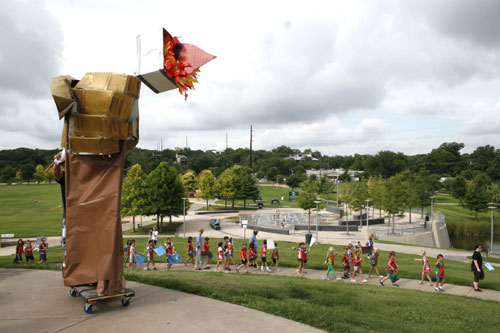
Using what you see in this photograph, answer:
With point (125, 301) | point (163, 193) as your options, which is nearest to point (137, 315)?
point (125, 301)

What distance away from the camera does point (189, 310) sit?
7840 millimetres

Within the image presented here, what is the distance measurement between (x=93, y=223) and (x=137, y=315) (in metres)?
2.41

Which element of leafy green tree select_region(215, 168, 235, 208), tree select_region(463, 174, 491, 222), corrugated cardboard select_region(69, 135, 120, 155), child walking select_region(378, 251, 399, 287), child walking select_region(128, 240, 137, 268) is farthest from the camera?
leafy green tree select_region(215, 168, 235, 208)

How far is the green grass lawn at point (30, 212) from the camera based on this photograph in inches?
1497

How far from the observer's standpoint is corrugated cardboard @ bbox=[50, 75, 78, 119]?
7.78m

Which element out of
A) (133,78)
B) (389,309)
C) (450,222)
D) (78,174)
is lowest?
(450,222)

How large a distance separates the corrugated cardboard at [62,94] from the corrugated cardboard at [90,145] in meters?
0.66

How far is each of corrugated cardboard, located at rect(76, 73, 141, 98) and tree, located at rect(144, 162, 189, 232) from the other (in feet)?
99.3

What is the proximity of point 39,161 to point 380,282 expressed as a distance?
5223 inches

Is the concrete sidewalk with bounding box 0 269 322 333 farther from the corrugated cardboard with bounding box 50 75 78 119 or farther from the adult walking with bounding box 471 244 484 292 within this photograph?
the adult walking with bounding box 471 244 484 292

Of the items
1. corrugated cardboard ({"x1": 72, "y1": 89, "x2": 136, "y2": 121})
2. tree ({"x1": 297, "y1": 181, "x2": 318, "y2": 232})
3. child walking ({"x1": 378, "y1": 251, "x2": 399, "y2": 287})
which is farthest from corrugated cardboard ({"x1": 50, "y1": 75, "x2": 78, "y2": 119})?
tree ({"x1": 297, "y1": 181, "x2": 318, "y2": 232})

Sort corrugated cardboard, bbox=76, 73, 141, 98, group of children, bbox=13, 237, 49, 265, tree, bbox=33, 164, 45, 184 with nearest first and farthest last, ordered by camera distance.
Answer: corrugated cardboard, bbox=76, 73, 141, 98, group of children, bbox=13, 237, 49, 265, tree, bbox=33, 164, 45, 184

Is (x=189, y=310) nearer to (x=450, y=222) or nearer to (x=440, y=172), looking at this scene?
(x=450, y=222)

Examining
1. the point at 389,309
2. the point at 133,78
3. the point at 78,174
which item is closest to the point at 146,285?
the point at 78,174
